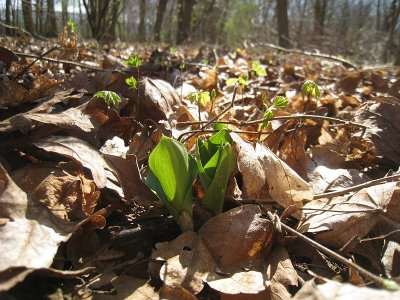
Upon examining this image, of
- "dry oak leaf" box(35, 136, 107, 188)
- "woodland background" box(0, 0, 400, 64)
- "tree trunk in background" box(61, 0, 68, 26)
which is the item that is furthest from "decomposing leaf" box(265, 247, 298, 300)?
"tree trunk in background" box(61, 0, 68, 26)

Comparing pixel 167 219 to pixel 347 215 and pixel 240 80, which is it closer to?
pixel 347 215

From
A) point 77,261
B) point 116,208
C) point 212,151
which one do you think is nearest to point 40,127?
point 116,208

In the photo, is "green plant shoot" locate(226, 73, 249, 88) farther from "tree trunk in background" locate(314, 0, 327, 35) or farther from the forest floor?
"tree trunk in background" locate(314, 0, 327, 35)

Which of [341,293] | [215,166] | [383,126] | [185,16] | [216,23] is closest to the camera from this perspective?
[341,293]

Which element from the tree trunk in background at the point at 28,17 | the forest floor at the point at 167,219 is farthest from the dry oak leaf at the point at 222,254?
the tree trunk in background at the point at 28,17

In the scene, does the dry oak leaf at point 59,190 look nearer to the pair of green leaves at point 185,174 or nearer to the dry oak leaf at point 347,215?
the pair of green leaves at point 185,174

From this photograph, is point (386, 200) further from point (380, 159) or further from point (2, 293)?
point (2, 293)

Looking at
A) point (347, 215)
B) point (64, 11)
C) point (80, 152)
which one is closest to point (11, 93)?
point (80, 152)
